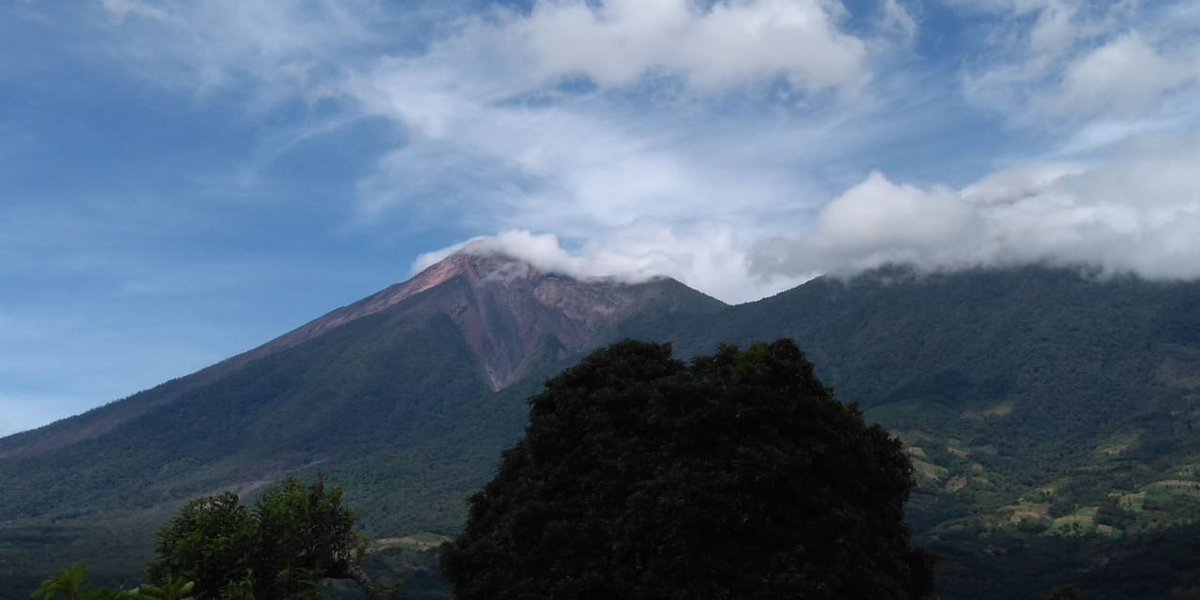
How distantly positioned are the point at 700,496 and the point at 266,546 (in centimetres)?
881

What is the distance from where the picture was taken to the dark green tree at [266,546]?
1778cm

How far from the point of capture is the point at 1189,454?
133m

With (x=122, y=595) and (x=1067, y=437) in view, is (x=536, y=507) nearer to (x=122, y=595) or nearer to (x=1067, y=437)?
(x=122, y=595)

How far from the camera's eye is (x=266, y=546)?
1872 centimetres

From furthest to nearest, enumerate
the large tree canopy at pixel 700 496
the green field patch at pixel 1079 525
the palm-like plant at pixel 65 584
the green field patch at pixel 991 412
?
the green field patch at pixel 991 412, the green field patch at pixel 1079 525, the large tree canopy at pixel 700 496, the palm-like plant at pixel 65 584

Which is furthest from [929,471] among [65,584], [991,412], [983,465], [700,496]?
[65,584]

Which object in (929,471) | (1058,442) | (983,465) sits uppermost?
(929,471)

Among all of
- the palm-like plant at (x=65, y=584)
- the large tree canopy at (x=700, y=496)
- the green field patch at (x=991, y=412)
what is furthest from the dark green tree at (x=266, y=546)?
the green field patch at (x=991, y=412)

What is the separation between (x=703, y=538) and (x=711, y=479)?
1.24 meters

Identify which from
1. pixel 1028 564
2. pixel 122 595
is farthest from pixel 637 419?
pixel 1028 564

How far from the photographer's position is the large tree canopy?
19734mm

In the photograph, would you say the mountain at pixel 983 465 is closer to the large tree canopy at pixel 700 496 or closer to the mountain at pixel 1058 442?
the mountain at pixel 1058 442

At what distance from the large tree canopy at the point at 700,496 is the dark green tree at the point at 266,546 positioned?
13.8 ft

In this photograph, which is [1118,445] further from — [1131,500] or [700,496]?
[700,496]
